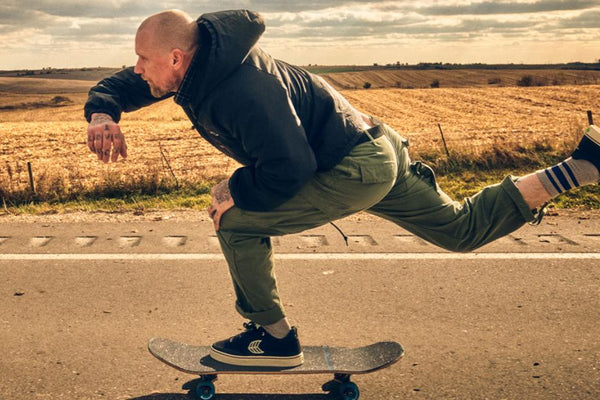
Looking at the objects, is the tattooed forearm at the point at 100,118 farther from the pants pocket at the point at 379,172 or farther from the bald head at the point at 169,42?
the pants pocket at the point at 379,172

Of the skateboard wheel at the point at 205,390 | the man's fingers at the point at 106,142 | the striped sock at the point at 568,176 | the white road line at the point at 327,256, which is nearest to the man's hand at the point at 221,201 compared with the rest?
the man's fingers at the point at 106,142

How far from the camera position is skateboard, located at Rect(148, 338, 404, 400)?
3.27m

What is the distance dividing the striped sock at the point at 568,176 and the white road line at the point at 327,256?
7.11 feet

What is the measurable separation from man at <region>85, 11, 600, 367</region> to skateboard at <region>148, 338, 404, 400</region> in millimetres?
63

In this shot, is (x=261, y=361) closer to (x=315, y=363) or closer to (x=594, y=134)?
(x=315, y=363)

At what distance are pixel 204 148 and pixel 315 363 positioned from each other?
43.8 ft

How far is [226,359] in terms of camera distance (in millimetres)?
3375

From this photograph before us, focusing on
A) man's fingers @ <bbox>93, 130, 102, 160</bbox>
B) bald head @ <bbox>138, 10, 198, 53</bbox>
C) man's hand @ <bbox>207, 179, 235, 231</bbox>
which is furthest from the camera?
man's fingers @ <bbox>93, 130, 102, 160</bbox>

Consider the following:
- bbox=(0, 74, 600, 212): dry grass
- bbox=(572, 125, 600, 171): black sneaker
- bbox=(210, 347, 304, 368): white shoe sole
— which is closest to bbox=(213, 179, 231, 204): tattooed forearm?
bbox=(210, 347, 304, 368): white shoe sole

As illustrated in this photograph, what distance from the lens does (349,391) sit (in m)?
3.25

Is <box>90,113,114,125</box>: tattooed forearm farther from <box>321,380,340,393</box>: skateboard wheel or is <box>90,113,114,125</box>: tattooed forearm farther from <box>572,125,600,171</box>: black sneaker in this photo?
<box>572,125,600,171</box>: black sneaker

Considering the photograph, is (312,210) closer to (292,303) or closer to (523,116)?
(292,303)

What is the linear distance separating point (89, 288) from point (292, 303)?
5.03 feet

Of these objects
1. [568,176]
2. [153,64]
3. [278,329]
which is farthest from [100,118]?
[568,176]
